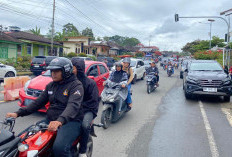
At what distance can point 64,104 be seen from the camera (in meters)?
2.79

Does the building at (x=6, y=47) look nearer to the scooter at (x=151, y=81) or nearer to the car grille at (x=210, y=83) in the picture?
the scooter at (x=151, y=81)

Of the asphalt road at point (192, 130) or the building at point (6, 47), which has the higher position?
the building at point (6, 47)

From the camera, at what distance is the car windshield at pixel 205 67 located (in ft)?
32.1

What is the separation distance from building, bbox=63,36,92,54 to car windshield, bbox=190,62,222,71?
32.2 metres

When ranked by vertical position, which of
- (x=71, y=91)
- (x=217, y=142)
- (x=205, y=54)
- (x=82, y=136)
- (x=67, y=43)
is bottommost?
(x=217, y=142)

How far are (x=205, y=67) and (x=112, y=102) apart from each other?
6285 mm

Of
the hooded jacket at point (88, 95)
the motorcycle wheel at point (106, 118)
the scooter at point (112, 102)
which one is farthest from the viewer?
the scooter at point (112, 102)

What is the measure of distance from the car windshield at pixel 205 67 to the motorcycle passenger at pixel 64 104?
27.3ft

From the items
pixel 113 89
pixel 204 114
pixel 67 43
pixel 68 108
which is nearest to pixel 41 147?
pixel 68 108

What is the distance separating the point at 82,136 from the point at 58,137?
54 centimetres

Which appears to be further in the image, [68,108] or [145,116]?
[145,116]

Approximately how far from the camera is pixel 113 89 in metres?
6.08

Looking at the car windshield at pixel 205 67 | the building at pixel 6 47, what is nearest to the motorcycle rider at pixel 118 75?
the car windshield at pixel 205 67

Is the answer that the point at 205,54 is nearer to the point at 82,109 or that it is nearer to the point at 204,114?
the point at 204,114
